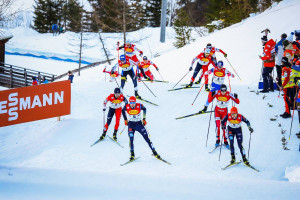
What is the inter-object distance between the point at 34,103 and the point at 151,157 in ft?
15.0

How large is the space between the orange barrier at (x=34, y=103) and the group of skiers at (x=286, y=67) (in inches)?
295

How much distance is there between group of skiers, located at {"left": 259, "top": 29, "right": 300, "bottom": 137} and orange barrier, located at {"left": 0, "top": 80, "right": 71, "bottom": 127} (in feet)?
24.6

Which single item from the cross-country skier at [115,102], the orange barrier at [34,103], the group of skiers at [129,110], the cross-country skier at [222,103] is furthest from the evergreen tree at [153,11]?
the cross-country skier at [222,103]

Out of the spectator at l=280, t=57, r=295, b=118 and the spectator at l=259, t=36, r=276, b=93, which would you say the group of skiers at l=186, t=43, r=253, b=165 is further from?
the spectator at l=259, t=36, r=276, b=93

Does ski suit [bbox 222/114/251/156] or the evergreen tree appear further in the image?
the evergreen tree

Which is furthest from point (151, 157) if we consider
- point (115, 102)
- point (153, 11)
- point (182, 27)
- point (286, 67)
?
point (153, 11)

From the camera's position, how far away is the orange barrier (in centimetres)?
983

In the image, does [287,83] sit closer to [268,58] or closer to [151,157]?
[268,58]

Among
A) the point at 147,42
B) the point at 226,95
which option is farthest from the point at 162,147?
the point at 147,42

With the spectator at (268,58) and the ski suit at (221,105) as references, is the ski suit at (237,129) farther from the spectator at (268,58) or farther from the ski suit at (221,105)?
the spectator at (268,58)

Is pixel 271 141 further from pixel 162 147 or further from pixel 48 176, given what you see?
pixel 48 176

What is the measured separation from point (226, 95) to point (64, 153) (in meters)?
5.11

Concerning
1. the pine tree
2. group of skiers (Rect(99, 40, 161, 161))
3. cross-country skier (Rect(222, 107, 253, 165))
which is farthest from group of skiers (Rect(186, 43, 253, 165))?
the pine tree

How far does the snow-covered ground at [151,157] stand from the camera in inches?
261
